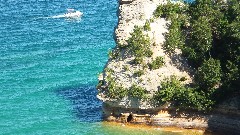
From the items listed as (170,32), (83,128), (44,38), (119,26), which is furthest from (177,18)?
(44,38)

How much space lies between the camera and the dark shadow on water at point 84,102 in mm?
54838

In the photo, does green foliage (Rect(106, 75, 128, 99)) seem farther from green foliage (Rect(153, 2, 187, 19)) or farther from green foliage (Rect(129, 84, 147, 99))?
green foliage (Rect(153, 2, 187, 19))

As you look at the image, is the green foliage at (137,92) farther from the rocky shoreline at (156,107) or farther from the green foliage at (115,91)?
the green foliage at (115,91)

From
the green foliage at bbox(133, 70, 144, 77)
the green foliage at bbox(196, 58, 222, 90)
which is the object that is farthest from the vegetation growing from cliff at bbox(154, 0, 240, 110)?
the green foliage at bbox(133, 70, 144, 77)

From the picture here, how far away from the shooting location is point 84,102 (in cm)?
5797

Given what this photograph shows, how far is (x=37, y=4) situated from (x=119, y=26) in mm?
42575

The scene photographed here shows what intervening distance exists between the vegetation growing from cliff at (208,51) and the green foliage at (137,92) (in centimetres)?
141

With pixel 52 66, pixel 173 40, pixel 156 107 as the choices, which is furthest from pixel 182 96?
pixel 52 66

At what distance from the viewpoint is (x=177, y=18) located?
2127 inches

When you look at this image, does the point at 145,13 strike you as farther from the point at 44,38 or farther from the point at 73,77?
the point at 44,38

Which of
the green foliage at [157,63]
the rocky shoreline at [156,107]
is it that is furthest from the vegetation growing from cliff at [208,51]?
the green foliage at [157,63]

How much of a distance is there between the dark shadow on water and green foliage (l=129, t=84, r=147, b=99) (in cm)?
591

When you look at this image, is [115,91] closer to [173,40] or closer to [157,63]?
[157,63]

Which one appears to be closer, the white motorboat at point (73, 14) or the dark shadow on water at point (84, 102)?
the dark shadow on water at point (84, 102)
